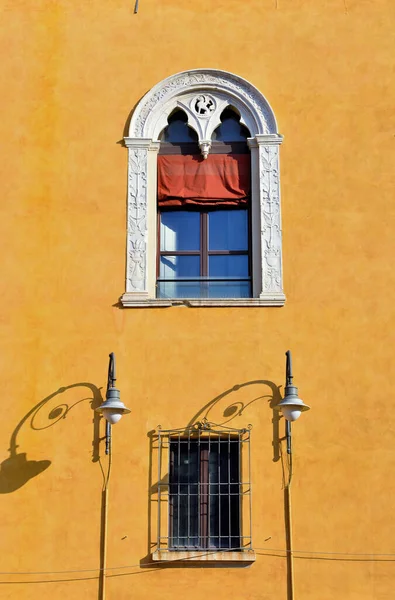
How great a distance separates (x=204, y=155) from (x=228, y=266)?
5.14 ft

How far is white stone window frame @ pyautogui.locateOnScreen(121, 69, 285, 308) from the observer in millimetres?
11914

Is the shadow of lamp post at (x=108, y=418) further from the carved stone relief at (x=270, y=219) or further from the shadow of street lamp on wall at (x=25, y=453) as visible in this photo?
the carved stone relief at (x=270, y=219)

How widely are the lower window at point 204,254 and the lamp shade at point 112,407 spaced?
1847 mm

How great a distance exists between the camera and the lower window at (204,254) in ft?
40.2

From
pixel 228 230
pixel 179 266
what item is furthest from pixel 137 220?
pixel 228 230

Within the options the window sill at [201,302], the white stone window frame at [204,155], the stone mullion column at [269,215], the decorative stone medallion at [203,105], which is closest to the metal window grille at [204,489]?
the window sill at [201,302]

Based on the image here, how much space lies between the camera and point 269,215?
1219 cm

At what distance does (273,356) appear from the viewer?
11.6m

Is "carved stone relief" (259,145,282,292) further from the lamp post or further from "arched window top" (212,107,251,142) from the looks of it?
the lamp post

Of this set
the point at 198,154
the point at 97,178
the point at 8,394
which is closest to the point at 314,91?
the point at 198,154

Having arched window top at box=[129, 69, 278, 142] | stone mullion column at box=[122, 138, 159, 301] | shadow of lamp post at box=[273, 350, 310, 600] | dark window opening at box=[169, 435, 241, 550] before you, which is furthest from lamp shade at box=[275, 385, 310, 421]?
arched window top at box=[129, 69, 278, 142]

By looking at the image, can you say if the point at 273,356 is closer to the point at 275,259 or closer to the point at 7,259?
the point at 275,259

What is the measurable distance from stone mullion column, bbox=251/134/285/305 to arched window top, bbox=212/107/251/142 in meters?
0.32

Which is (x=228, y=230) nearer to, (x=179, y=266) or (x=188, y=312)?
(x=179, y=266)
